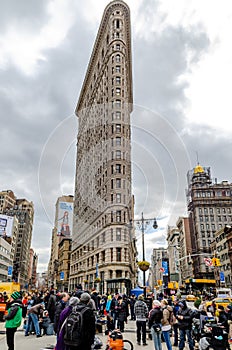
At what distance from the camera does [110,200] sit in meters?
51.2

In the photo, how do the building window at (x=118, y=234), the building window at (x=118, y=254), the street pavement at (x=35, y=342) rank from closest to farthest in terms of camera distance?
1. the street pavement at (x=35, y=342)
2. the building window at (x=118, y=254)
3. the building window at (x=118, y=234)

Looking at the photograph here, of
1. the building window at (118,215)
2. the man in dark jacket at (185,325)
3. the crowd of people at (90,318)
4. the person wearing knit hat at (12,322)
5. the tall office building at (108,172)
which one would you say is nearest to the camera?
the crowd of people at (90,318)

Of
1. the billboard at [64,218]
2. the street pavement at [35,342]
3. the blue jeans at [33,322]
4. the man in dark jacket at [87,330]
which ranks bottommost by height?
the street pavement at [35,342]

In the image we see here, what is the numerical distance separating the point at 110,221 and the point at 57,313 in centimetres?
3988

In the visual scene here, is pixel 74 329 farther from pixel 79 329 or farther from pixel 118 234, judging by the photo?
pixel 118 234

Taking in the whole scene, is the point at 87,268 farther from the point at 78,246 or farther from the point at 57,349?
the point at 57,349

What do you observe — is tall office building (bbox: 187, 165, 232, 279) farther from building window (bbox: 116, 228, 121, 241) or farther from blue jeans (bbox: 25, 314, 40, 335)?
blue jeans (bbox: 25, 314, 40, 335)

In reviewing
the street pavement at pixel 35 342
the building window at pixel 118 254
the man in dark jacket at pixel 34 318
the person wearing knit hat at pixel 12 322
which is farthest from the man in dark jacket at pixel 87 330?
the building window at pixel 118 254

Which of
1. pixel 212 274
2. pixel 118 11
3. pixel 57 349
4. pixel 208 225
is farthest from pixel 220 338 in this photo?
pixel 208 225

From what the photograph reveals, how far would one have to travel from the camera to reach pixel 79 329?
495 cm

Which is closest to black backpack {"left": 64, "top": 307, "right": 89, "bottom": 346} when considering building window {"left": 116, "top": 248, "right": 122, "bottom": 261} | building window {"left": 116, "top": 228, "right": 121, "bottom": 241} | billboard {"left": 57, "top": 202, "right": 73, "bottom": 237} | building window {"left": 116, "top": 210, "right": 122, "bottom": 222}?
building window {"left": 116, "top": 248, "right": 122, "bottom": 261}

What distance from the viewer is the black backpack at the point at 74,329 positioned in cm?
493

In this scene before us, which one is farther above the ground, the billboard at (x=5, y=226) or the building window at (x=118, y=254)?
the billboard at (x=5, y=226)

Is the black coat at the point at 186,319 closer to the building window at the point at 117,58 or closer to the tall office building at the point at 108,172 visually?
the tall office building at the point at 108,172
